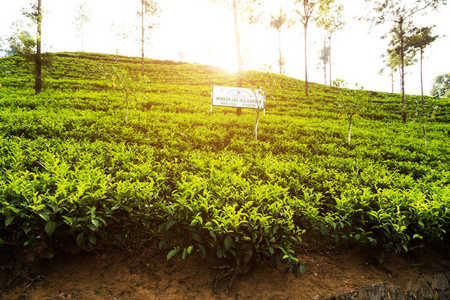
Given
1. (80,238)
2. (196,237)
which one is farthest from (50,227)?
(196,237)

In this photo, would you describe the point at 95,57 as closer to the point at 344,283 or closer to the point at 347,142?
the point at 347,142

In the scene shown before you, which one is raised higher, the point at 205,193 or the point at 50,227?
the point at 205,193

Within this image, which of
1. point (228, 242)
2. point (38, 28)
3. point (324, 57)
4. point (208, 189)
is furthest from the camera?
point (324, 57)

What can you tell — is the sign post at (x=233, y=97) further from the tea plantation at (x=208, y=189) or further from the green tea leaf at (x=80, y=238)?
the green tea leaf at (x=80, y=238)

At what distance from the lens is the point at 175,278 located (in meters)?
2.64

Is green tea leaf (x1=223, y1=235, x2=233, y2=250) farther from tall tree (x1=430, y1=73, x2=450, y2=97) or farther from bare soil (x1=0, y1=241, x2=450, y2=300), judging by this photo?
tall tree (x1=430, y1=73, x2=450, y2=97)

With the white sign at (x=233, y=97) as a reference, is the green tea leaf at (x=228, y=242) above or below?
below

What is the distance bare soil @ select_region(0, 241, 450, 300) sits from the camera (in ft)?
7.77

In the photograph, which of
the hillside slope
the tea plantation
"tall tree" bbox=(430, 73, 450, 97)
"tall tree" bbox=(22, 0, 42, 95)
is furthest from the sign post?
"tall tree" bbox=(430, 73, 450, 97)

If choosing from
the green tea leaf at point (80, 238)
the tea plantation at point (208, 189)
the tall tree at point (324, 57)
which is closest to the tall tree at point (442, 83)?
the tall tree at point (324, 57)

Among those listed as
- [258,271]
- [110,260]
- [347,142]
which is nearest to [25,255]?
[110,260]

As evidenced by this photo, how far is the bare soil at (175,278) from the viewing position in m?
2.37

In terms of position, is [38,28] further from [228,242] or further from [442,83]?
[442,83]

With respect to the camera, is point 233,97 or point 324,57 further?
point 324,57
